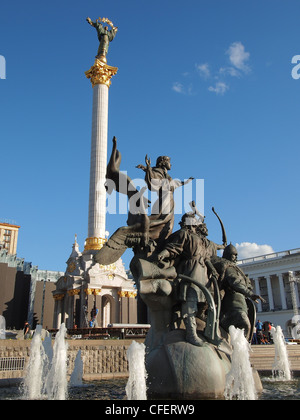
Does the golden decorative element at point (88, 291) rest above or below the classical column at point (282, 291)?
below

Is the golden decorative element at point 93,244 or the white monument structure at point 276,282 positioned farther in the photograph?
the white monument structure at point 276,282

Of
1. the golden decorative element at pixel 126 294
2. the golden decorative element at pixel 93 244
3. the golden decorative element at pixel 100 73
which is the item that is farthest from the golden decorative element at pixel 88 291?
the golden decorative element at pixel 100 73

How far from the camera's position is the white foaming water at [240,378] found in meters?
6.81

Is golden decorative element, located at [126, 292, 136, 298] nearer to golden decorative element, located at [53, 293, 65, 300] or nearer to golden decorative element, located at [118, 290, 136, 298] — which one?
golden decorative element, located at [118, 290, 136, 298]

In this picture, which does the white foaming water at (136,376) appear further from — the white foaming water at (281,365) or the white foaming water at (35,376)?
the white foaming water at (281,365)

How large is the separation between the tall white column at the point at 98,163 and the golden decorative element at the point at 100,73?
56 cm

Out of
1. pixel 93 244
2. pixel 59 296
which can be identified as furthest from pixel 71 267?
pixel 59 296

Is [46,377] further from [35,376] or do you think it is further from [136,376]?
[136,376]

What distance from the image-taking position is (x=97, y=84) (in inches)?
1692

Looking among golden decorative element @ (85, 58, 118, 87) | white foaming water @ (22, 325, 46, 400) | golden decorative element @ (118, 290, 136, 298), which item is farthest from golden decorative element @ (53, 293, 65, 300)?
white foaming water @ (22, 325, 46, 400)

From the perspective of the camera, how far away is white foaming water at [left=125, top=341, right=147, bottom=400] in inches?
255

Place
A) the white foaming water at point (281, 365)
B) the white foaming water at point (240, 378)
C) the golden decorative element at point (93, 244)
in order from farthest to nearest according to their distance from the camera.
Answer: the golden decorative element at point (93, 244)
the white foaming water at point (281, 365)
the white foaming water at point (240, 378)

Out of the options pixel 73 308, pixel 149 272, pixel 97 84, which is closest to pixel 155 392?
pixel 149 272
